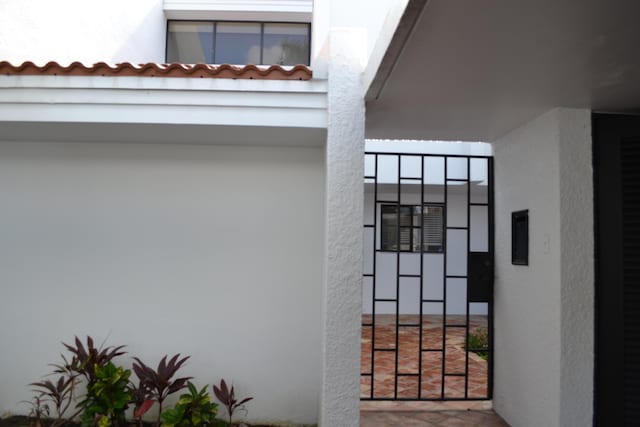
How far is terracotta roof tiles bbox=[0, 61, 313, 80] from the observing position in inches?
196

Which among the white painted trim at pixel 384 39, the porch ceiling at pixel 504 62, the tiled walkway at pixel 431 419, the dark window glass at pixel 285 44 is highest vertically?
the dark window glass at pixel 285 44

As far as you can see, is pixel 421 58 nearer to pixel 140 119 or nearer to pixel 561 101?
pixel 561 101

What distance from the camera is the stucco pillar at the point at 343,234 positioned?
14.8 ft

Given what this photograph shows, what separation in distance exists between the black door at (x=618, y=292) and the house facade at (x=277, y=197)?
70mm

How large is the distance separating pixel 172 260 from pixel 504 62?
14.2 feet

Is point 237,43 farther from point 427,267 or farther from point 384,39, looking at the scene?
point 384,39

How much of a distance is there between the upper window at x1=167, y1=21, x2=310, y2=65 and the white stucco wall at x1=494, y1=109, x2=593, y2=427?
22.1 feet

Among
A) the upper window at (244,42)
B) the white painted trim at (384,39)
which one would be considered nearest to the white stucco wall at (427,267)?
the upper window at (244,42)

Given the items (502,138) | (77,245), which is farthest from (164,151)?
(502,138)

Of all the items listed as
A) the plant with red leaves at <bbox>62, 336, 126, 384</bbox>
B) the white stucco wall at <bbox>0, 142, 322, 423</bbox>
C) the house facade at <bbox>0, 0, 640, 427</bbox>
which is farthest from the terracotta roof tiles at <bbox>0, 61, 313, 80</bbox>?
the plant with red leaves at <bbox>62, 336, 126, 384</bbox>

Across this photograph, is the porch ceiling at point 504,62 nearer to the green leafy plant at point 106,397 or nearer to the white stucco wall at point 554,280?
the white stucco wall at point 554,280

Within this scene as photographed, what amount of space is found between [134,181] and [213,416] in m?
2.97

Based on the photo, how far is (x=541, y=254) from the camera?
5.19 metres

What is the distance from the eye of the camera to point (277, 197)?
6.10m
